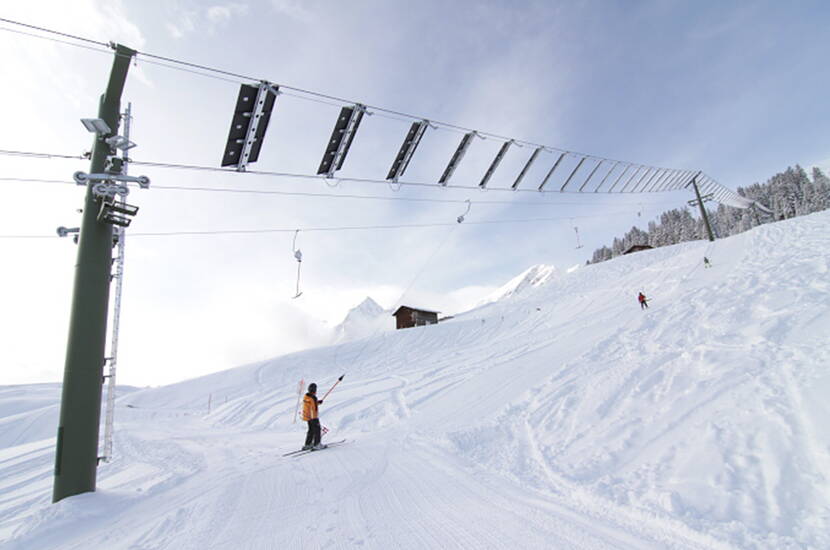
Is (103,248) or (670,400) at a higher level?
(103,248)

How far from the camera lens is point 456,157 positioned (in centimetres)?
984

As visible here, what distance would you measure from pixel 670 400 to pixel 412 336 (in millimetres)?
31602

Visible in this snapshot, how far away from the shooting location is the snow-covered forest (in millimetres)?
73812

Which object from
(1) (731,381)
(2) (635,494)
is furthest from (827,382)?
(2) (635,494)

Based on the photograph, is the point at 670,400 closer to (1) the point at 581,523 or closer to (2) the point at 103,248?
(1) the point at 581,523

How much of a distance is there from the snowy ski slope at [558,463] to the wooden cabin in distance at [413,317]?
36714mm

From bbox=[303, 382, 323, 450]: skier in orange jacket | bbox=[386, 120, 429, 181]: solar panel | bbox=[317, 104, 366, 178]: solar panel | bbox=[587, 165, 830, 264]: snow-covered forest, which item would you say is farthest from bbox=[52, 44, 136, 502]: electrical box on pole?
bbox=[587, 165, 830, 264]: snow-covered forest

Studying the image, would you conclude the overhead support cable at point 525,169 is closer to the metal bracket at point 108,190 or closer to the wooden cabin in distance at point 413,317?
the metal bracket at point 108,190

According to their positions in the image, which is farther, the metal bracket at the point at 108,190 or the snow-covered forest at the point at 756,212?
the snow-covered forest at the point at 756,212

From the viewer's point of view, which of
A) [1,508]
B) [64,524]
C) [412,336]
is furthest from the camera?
[412,336]

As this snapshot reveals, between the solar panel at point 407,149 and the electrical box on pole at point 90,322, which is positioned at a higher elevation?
the solar panel at point 407,149

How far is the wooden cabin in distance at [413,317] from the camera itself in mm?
51188

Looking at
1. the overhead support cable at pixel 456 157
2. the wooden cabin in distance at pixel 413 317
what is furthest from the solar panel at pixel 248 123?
the wooden cabin in distance at pixel 413 317

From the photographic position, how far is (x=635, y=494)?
4.57 m
